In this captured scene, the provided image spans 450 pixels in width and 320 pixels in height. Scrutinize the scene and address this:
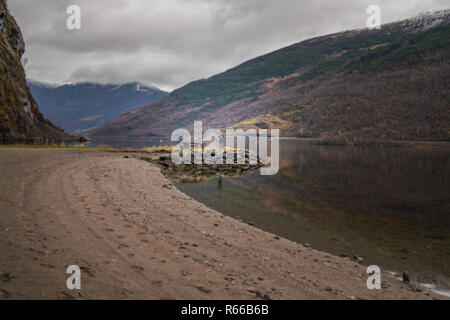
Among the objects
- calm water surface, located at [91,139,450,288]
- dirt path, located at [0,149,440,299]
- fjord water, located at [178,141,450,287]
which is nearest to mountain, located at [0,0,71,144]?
fjord water, located at [178,141,450,287]

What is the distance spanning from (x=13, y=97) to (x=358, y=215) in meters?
68.2

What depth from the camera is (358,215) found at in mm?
15172

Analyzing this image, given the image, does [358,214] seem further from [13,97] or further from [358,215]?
[13,97]

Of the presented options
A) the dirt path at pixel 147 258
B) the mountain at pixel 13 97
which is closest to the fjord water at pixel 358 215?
the dirt path at pixel 147 258

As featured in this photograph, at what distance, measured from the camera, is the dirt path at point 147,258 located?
15.4ft

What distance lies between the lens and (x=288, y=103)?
648 feet

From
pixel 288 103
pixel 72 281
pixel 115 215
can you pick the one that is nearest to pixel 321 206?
pixel 115 215

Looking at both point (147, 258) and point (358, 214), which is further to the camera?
point (358, 214)

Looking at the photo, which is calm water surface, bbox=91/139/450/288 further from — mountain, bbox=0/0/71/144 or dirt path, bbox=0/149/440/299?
mountain, bbox=0/0/71/144

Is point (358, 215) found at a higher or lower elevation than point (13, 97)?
lower

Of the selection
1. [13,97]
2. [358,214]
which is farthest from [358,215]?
[13,97]
